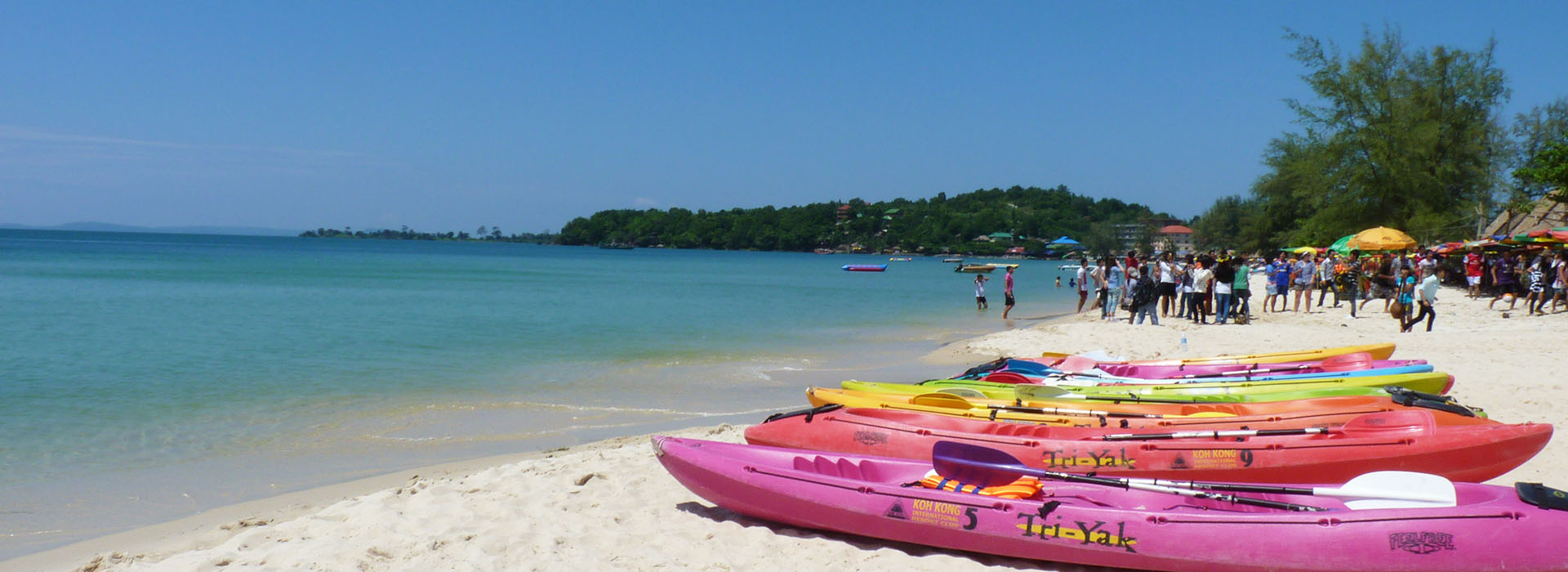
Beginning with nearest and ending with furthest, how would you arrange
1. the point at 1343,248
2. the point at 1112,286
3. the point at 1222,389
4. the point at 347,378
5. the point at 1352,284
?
1. the point at 1222,389
2. the point at 347,378
3. the point at 1112,286
4. the point at 1352,284
5. the point at 1343,248

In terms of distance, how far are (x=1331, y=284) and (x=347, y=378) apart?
20020 millimetres

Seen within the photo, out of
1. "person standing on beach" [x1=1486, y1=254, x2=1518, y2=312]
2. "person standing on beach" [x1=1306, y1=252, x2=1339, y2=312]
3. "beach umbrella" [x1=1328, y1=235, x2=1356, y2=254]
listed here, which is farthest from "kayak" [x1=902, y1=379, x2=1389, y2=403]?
"beach umbrella" [x1=1328, y1=235, x2=1356, y2=254]

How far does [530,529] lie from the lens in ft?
17.7

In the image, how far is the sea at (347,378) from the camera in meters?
7.48

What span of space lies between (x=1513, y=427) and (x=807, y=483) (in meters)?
4.09

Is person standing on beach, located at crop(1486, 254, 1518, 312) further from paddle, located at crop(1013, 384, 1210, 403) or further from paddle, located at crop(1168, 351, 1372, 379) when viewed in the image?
paddle, located at crop(1013, 384, 1210, 403)

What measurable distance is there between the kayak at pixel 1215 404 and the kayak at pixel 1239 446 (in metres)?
0.46

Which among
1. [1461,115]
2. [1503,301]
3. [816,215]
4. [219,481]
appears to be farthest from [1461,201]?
[816,215]

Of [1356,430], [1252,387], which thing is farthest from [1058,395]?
[1356,430]

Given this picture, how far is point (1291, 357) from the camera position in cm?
977

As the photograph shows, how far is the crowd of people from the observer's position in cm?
1606

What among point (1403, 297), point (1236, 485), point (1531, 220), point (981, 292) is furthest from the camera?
point (1531, 220)

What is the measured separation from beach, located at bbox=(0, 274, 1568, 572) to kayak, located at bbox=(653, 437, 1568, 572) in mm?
190

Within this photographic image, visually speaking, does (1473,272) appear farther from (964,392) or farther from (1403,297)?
(964,392)
